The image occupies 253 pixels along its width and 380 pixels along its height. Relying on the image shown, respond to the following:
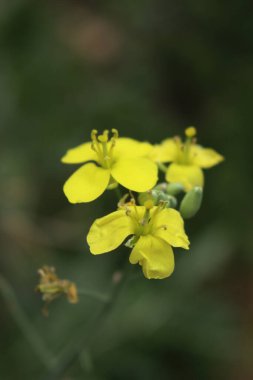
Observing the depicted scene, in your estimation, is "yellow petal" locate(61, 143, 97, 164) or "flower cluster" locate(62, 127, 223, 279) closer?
"flower cluster" locate(62, 127, 223, 279)

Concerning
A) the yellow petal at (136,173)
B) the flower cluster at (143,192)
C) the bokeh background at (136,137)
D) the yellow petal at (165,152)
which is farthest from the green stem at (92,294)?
the bokeh background at (136,137)

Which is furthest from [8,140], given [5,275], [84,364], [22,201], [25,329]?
Answer: [84,364]

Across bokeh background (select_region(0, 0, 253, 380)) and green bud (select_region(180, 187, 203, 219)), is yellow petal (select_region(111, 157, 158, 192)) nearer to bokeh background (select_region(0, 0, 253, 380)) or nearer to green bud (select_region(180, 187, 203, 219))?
green bud (select_region(180, 187, 203, 219))

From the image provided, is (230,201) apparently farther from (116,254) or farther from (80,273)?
(80,273)

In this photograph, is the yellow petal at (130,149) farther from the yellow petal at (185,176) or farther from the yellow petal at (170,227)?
the yellow petal at (170,227)

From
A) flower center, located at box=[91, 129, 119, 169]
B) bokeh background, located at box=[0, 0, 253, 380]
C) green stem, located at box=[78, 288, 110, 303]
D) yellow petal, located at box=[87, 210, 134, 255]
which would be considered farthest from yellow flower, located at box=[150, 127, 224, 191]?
bokeh background, located at box=[0, 0, 253, 380]

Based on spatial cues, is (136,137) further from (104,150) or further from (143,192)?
(143,192)
